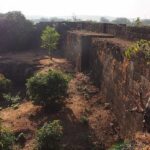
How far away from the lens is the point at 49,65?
2656 centimetres

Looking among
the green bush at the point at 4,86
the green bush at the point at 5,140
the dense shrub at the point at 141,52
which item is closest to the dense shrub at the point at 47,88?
the green bush at the point at 5,140

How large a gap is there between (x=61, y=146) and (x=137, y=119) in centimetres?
399

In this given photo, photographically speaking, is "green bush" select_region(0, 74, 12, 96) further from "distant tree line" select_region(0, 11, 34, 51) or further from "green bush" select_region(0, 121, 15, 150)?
"distant tree line" select_region(0, 11, 34, 51)

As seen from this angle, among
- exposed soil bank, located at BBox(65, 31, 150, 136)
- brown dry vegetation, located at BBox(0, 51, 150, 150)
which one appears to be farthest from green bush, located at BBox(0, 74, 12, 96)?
exposed soil bank, located at BBox(65, 31, 150, 136)

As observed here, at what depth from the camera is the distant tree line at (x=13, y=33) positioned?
112 ft

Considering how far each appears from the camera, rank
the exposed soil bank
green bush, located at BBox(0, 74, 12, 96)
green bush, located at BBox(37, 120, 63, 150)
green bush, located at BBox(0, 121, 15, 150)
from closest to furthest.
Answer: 1. green bush, located at BBox(0, 121, 15, 150)
2. the exposed soil bank
3. green bush, located at BBox(37, 120, 63, 150)
4. green bush, located at BBox(0, 74, 12, 96)

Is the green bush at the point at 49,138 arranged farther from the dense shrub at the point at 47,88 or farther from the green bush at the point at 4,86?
the green bush at the point at 4,86

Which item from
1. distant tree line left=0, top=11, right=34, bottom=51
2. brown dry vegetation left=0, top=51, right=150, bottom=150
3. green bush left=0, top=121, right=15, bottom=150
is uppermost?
distant tree line left=0, top=11, right=34, bottom=51

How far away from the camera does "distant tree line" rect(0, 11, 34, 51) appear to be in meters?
34.2

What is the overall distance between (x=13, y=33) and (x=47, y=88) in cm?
1785

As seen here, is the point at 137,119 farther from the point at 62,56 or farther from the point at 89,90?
the point at 62,56

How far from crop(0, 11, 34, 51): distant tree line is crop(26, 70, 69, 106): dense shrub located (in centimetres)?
1705

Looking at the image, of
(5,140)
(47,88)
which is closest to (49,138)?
(5,140)

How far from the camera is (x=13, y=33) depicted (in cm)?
3425
